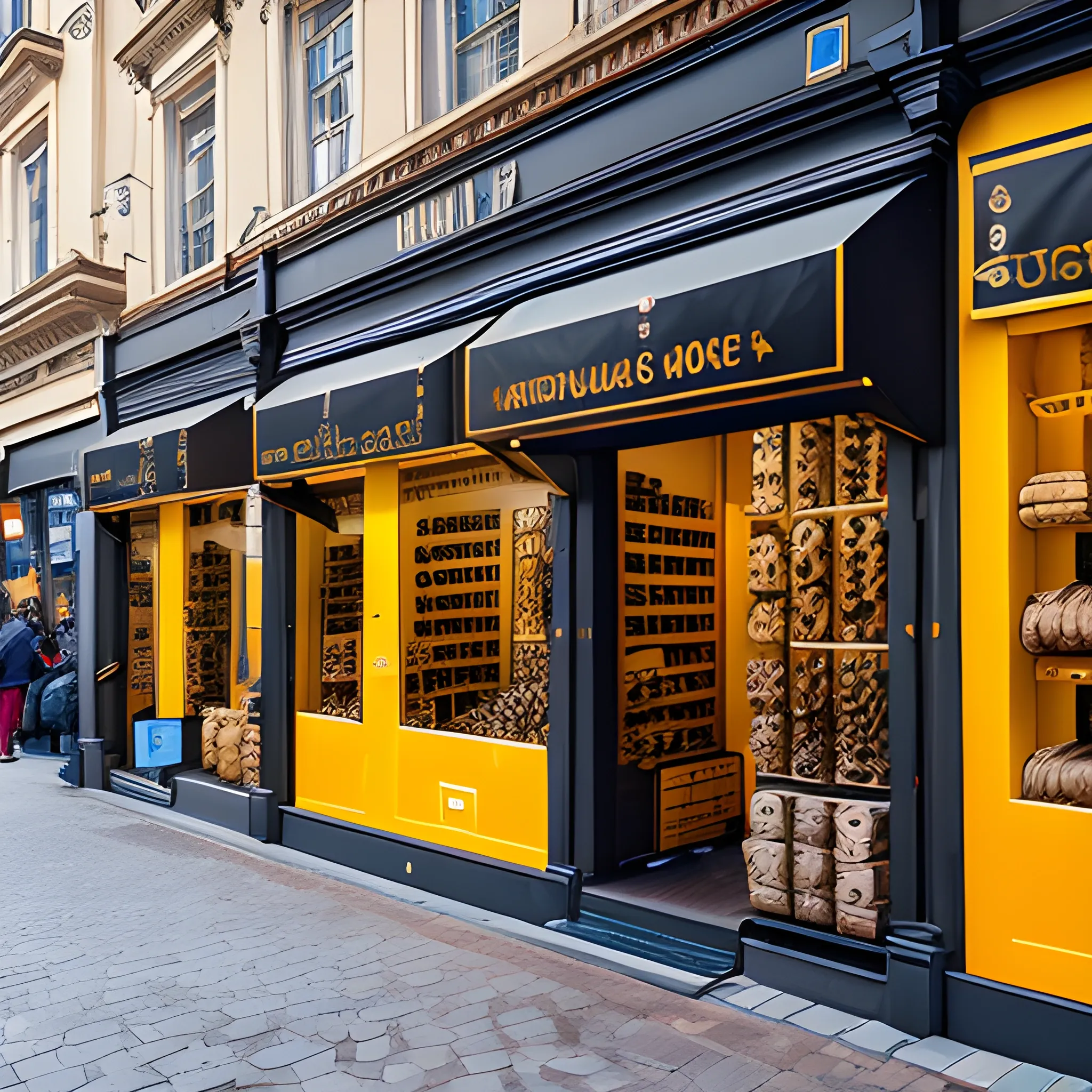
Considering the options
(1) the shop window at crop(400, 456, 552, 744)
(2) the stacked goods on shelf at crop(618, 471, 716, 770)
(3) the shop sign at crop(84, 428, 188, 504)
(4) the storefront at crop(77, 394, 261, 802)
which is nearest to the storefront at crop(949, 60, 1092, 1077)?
(2) the stacked goods on shelf at crop(618, 471, 716, 770)

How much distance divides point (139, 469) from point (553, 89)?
224 inches

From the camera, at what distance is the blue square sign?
10.3 m

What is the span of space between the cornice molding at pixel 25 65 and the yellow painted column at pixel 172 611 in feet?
21.6

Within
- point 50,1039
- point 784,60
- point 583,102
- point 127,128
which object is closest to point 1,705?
point 127,128

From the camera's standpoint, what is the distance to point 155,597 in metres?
11.3

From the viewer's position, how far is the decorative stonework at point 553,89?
18.5 ft

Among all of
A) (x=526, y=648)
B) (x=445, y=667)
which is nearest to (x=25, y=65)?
(x=445, y=667)

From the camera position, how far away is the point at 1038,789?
4281 millimetres

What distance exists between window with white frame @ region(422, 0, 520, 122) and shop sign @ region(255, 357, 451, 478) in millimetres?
2173

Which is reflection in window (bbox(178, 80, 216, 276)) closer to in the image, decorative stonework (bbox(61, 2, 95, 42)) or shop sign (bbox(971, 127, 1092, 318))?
decorative stonework (bbox(61, 2, 95, 42))

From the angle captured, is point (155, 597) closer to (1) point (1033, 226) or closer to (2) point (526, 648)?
(2) point (526, 648)

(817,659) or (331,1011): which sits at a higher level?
(817,659)

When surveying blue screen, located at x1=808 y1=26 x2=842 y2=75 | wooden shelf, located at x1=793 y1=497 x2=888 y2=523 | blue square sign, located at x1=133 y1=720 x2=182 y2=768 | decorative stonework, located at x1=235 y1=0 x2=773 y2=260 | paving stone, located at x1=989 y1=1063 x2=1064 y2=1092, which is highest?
decorative stonework, located at x1=235 y1=0 x2=773 y2=260

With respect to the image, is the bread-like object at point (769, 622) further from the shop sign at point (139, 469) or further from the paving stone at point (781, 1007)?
the shop sign at point (139, 469)
